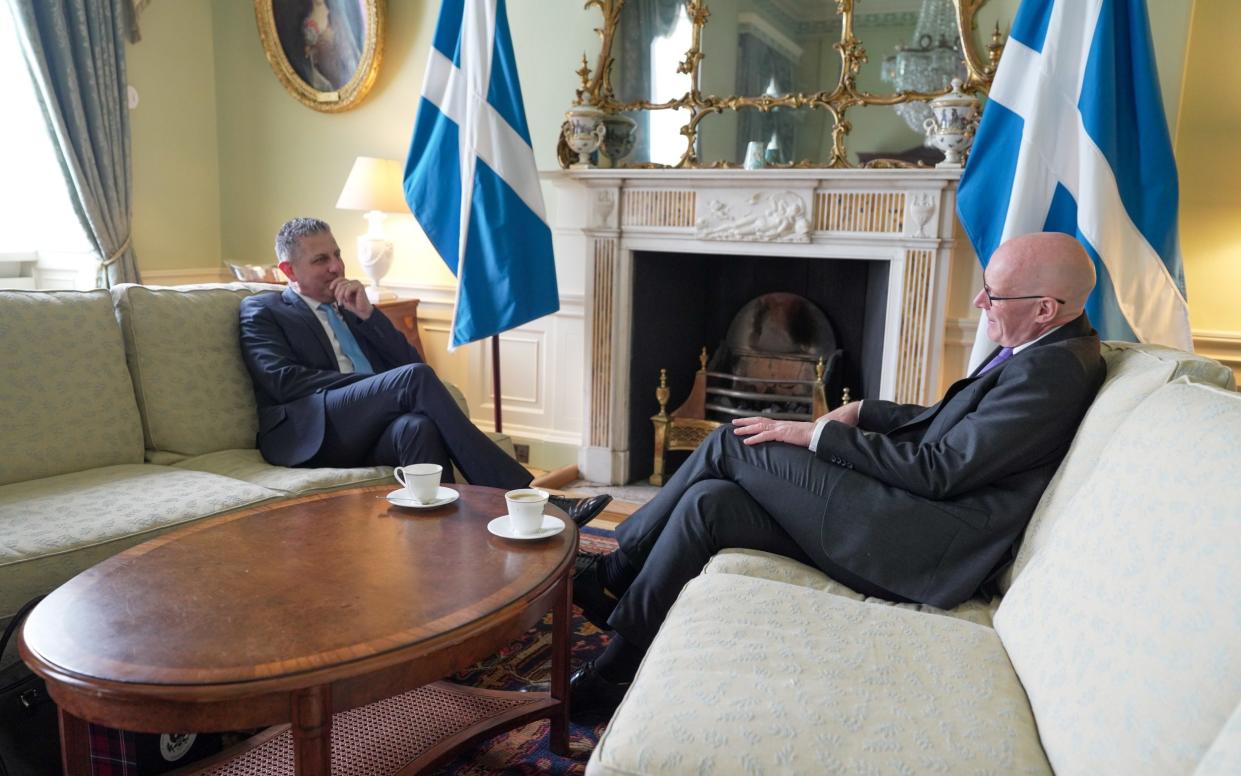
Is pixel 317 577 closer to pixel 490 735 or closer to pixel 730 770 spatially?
pixel 490 735

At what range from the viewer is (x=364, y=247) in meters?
3.87

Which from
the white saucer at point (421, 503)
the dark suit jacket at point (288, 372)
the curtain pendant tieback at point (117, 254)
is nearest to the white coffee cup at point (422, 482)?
the white saucer at point (421, 503)

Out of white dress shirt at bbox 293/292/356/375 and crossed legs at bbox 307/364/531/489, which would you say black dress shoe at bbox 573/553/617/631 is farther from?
white dress shirt at bbox 293/292/356/375

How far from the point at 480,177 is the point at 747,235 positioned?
39.8 inches

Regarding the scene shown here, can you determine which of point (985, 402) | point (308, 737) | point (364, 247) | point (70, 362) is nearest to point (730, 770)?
point (308, 737)

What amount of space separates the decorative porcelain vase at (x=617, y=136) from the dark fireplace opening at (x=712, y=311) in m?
0.41

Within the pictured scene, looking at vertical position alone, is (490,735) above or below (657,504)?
below

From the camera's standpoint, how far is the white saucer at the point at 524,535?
64.8 inches

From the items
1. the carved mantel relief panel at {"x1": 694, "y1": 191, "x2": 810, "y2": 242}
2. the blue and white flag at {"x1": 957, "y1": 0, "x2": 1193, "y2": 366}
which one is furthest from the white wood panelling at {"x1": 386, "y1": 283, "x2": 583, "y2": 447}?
the blue and white flag at {"x1": 957, "y1": 0, "x2": 1193, "y2": 366}

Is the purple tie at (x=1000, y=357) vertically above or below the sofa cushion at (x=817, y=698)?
above

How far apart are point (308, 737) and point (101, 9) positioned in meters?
3.82

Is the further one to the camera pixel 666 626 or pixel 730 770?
pixel 666 626

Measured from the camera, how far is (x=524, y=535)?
1.65 m

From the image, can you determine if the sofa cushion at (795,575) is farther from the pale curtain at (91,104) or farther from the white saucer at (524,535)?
the pale curtain at (91,104)
